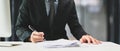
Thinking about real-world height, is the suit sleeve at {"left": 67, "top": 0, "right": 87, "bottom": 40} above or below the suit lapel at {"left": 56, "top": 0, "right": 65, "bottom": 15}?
below

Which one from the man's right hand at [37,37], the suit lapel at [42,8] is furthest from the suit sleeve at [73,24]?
the man's right hand at [37,37]

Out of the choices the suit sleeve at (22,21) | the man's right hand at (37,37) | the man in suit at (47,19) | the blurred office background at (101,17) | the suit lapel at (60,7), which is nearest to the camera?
the man's right hand at (37,37)

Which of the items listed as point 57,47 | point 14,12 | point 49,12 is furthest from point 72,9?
point 57,47

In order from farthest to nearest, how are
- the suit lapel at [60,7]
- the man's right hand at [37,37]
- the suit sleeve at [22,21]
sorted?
1. the suit lapel at [60,7]
2. the suit sleeve at [22,21]
3. the man's right hand at [37,37]

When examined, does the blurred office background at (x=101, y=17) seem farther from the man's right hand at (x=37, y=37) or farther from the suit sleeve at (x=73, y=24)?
the man's right hand at (x=37, y=37)

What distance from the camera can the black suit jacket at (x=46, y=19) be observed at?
236 centimetres

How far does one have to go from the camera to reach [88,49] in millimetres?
1408

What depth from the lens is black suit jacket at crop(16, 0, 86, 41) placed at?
2.36 m

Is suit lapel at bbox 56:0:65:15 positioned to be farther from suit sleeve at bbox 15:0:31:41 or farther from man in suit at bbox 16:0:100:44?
suit sleeve at bbox 15:0:31:41

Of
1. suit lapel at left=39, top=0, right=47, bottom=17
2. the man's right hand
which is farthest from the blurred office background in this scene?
the man's right hand

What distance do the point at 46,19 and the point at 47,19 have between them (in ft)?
0.04

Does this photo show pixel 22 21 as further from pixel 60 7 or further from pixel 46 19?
pixel 60 7

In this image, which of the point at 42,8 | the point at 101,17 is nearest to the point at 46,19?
the point at 42,8

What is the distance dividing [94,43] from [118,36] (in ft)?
5.94
